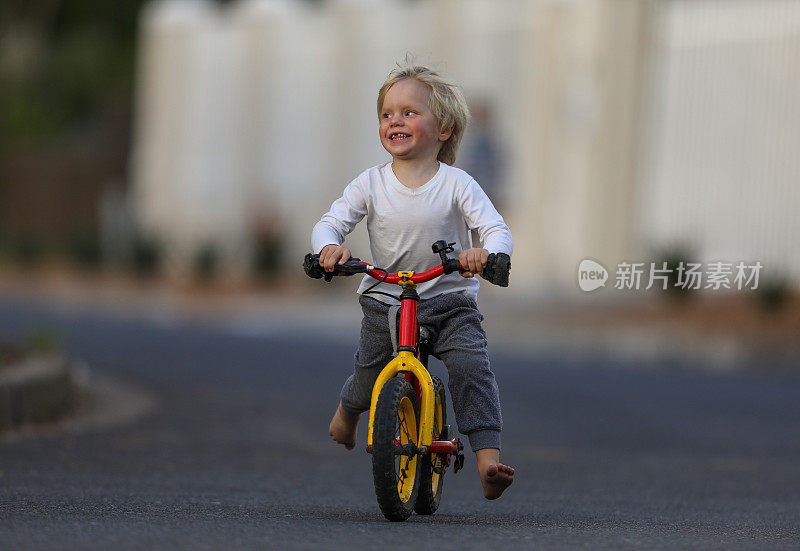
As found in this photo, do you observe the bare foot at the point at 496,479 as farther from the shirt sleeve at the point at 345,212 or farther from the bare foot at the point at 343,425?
the shirt sleeve at the point at 345,212

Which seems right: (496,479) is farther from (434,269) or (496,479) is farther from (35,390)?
(35,390)

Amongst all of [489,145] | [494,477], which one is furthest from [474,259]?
[489,145]

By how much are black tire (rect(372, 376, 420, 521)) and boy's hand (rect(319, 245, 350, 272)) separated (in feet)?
1.40

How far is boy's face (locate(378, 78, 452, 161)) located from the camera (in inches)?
206

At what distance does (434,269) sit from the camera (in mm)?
5008

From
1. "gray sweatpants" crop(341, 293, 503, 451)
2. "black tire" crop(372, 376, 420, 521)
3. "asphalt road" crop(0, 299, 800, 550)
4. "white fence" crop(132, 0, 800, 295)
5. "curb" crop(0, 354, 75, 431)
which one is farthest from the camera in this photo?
"white fence" crop(132, 0, 800, 295)

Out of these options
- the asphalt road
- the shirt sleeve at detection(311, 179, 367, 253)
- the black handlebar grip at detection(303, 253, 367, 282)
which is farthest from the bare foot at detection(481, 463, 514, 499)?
the shirt sleeve at detection(311, 179, 367, 253)

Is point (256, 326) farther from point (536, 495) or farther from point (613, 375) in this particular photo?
point (536, 495)

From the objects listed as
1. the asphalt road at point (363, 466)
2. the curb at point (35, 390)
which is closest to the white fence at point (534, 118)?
the asphalt road at point (363, 466)

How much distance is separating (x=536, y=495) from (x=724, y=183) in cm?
1528

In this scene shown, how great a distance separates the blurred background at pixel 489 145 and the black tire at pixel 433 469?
12757 mm

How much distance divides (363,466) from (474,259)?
11.1 feet

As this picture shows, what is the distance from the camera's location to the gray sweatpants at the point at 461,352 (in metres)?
5.24

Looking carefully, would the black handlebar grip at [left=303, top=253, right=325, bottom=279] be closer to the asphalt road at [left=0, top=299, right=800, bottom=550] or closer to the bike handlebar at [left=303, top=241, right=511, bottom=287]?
the bike handlebar at [left=303, top=241, right=511, bottom=287]
